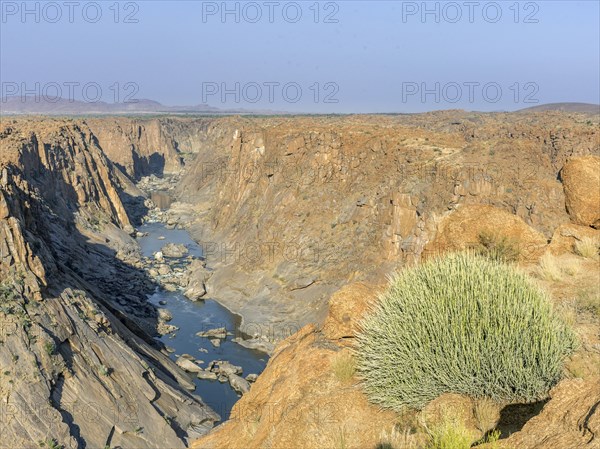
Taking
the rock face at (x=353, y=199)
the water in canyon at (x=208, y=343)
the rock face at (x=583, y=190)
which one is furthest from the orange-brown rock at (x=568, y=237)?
the water in canyon at (x=208, y=343)

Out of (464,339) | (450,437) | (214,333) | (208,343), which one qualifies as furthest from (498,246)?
(214,333)

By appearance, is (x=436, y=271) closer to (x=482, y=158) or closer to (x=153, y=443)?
(x=153, y=443)

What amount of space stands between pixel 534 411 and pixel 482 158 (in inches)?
1297

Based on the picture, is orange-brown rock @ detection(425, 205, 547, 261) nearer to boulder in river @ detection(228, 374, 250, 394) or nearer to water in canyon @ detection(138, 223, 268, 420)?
water in canyon @ detection(138, 223, 268, 420)

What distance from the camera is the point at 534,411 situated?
323 inches

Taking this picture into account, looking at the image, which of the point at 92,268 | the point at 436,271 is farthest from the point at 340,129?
the point at 436,271

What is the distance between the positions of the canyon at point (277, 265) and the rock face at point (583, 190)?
0.05m

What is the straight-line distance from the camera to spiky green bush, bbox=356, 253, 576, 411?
8695mm

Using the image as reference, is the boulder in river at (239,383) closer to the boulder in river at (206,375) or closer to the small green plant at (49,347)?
the boulder in river at (206,375)

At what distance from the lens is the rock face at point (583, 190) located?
17.7 m

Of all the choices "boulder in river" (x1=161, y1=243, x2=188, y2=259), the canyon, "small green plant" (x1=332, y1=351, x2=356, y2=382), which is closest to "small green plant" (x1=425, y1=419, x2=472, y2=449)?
the canyon

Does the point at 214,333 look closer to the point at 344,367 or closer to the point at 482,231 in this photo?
the point at 482,231

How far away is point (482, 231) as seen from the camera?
662 inches

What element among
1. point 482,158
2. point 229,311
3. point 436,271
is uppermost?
point 482,158
